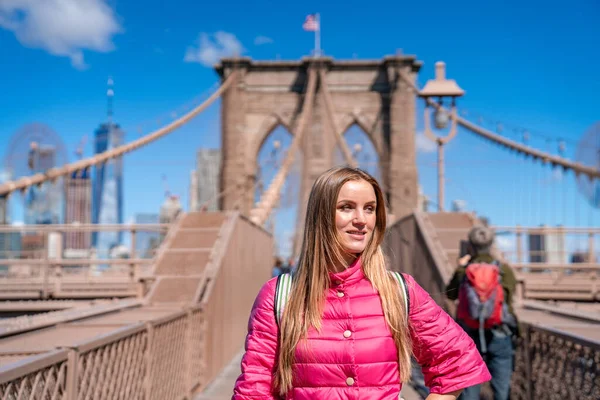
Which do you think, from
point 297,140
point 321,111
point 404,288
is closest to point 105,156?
point 297,140

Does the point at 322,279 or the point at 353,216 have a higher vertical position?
the point at 353,216

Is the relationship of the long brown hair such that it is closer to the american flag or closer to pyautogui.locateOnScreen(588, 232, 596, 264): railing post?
pyautogui.locateOnScreen(588, 232, 596, 264): railing post

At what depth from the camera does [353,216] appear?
74.2 inches

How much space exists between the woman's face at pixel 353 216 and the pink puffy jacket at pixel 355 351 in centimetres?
8

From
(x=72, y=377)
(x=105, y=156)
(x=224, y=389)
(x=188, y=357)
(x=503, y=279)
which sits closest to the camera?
(x=72, y=377)

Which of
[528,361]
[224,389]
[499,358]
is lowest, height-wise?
[224,389]

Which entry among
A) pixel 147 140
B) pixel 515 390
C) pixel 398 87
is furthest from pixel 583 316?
pixel 398 87

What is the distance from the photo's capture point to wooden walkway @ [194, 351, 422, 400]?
571 centimetres

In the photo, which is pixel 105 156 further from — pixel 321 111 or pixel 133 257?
pixel 321 111

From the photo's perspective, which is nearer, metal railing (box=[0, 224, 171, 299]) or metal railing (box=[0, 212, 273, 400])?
metal railing (box=[0, 212, 273, 400])

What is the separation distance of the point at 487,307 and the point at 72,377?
94.2 inches

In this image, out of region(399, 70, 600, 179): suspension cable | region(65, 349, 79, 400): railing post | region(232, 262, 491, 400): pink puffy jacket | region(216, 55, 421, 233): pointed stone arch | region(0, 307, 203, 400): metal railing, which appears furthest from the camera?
region(216, 55, 421, 233): pointed stone arch

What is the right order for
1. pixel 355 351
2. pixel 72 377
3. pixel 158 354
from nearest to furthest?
1. pixel 355 351
2. pixel 72 377
3. pixel 158 354

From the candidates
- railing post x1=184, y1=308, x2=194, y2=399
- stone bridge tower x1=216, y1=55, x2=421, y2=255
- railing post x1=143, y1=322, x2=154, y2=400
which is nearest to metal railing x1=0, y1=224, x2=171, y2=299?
railing post x1=184, y1=308, x2=194, y2=399
